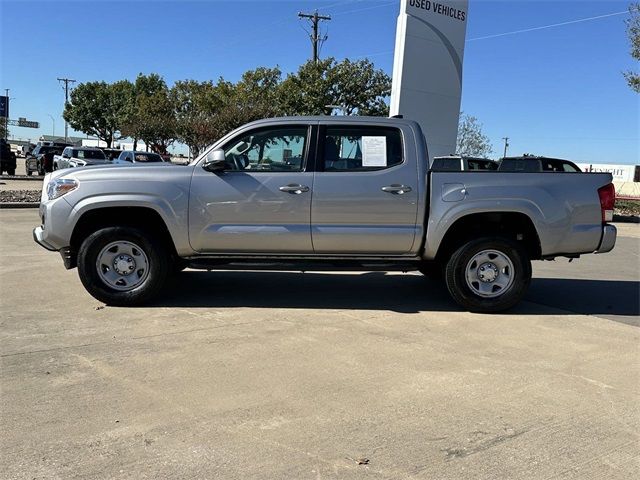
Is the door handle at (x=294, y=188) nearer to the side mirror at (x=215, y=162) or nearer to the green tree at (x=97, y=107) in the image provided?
the side mirror at (x=215, y=162)

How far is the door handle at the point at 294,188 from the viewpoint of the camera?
19.1 feet

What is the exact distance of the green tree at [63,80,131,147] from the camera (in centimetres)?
6331

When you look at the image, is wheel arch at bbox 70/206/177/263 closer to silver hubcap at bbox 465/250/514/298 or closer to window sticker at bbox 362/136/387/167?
window sticker at bbox 362/136/387/167

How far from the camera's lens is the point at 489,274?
6078 mm

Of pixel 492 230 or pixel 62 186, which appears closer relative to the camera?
pixel 62 186

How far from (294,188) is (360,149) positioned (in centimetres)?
85

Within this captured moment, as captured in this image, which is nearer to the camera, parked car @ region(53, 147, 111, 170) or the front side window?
the front side window

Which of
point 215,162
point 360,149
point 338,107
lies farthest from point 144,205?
point 338,107

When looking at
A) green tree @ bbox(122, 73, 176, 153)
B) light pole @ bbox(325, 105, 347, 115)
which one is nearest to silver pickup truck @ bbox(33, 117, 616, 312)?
light pole @ bbox(325, 105, 347, 115)

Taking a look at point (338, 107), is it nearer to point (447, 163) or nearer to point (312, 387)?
point (447, 163)

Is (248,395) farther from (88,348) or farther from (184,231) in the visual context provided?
(184,231)

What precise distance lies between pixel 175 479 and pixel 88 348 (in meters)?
2.24

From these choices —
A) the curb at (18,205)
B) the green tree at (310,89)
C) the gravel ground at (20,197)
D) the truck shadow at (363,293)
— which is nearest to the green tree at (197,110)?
the green tree at (310,89)

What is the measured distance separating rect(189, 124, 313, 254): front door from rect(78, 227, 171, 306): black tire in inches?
16.6
